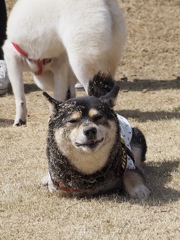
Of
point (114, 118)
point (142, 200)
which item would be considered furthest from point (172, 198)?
point (114, 118)

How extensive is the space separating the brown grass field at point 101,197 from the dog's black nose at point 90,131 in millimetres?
438

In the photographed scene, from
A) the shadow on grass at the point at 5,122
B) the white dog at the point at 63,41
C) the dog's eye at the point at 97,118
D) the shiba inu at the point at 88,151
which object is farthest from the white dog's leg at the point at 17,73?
the dog's eye at the point at 97,118

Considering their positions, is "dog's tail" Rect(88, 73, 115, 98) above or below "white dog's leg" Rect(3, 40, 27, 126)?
above

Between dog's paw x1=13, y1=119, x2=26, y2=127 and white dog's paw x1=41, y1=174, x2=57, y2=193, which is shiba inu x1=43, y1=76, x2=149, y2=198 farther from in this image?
dog's paw x1=13, y1=119, x2=26, y2=127

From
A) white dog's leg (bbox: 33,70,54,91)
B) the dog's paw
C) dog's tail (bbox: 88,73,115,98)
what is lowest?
the dog's paw

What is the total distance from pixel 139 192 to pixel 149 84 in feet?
17.2

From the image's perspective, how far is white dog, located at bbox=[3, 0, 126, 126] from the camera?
603 centimetres

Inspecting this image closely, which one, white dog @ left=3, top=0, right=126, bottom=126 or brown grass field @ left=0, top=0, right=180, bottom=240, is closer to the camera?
brown grass field @ left=0, top=0, right=180, bottom=240

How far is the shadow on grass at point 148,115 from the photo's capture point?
21.4ft

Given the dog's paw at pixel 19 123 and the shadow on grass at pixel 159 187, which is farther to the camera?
the dog's paw at pixel 19 123

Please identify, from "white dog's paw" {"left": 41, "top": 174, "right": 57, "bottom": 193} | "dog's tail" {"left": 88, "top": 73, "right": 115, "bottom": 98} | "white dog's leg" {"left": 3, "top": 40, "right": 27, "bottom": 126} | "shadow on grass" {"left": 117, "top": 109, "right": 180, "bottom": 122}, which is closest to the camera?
"white dog's paw" {"left": 41, "top": 174, "right": 57, "bottom": 193}

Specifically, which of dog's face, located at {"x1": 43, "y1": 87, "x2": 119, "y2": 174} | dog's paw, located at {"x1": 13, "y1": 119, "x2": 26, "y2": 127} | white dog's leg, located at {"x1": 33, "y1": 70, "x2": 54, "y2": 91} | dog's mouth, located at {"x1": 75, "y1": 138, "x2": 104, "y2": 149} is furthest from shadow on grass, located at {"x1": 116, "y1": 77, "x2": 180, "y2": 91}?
dog's mouth, located at {"x1": 75, "y1": 138, "x2": 104, "y2": 149}

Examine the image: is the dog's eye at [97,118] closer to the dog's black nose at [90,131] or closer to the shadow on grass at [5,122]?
the dog's black nose at [90,131]

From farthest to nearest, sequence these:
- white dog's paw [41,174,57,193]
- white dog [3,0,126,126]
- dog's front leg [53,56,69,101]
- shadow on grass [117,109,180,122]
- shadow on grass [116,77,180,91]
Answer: shadow on grass [116,77,180,91], dog's front leg [53,56,69,101], shadow on grass [117,109,180,122], white dog [3,0,126,126], white dog's paw [41,174,57,193]
